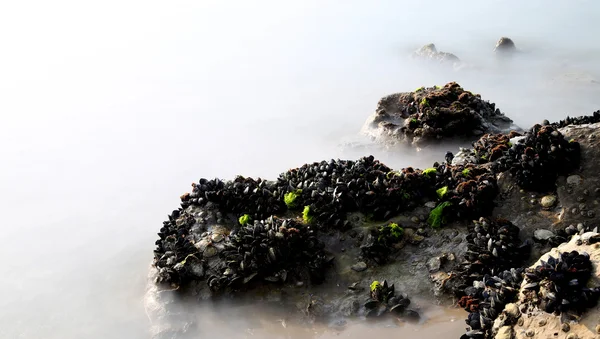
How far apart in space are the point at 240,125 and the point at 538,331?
15676 mm

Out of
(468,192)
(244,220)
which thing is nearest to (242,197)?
(244,220)

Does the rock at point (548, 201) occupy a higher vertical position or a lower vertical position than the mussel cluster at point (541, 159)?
lower

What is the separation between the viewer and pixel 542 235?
7.35 m

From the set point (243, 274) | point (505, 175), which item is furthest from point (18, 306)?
point (505, 175)

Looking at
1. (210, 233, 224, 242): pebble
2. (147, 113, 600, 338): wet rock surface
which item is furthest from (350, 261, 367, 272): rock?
(210, 233, 224, 242): pebble

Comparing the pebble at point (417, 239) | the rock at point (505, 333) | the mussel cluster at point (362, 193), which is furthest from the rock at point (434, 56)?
the rock at point (505, 333)

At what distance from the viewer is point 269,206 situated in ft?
30.2

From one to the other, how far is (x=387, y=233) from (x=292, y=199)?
1867 mm

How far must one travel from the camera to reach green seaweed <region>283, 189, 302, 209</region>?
9.11 metres

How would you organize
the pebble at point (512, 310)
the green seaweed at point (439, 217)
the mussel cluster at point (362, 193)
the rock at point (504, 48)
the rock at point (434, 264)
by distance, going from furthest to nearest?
the rock at point (504, 48) < the mussel cluster at point (362, 193) < the green seaweed at point (439, 217) < the rock at point (434, 264) < the pebble at point (512, 310)

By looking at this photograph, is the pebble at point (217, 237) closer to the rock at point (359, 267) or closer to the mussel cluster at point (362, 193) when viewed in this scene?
the mussel cluster at point (362, 193)

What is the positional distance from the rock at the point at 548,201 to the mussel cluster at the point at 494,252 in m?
0.68

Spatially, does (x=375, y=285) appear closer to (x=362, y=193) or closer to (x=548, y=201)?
(x=362, y=193)

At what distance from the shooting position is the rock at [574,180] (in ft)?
25.2
